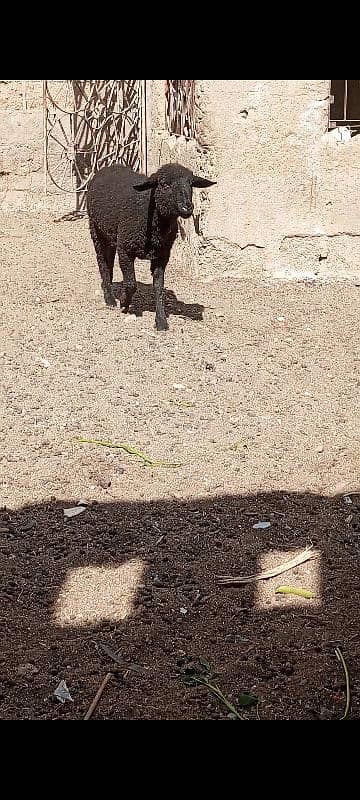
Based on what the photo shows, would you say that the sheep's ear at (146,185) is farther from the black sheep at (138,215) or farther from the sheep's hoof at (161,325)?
the sheep's hoof at (161,325)

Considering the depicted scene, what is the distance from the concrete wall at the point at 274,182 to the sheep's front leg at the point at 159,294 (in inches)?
54.9

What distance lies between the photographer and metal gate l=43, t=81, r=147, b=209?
424 inches

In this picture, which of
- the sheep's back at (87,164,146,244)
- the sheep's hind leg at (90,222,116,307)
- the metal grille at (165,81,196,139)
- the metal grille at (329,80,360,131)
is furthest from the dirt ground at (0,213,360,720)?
the metal grille at (329,80,360,131)

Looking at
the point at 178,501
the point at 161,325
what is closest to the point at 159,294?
the point at 161,325

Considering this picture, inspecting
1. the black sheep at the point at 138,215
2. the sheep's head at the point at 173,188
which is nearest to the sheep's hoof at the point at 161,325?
the black sheep at the point at 138,215

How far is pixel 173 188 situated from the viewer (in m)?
6.32

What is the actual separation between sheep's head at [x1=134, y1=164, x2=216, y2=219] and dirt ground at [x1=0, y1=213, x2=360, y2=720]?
3.22 feet

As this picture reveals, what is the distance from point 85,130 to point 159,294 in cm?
504

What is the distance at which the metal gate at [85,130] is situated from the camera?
10.8 meters

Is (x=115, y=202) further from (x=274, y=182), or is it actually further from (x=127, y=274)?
(x=274, y=182)
